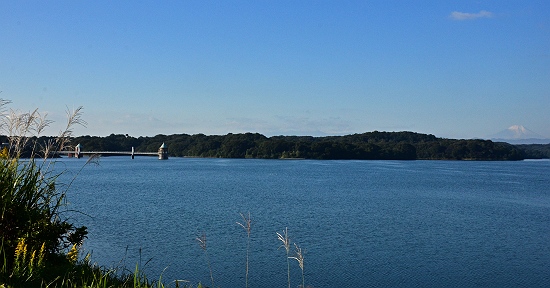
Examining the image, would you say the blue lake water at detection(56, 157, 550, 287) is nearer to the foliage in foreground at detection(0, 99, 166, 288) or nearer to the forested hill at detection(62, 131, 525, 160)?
the foliage in foreground at detection(0, 99, 166, 288)

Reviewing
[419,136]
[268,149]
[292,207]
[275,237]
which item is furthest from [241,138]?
[275,237]

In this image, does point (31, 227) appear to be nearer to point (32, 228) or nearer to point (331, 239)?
point (32, 228)

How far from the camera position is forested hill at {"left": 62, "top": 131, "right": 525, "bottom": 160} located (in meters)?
162

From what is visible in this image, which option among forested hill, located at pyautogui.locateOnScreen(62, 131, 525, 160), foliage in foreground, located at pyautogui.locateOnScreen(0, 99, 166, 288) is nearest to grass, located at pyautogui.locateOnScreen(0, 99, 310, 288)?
foliage in foreground, located at pyautogui.locateOnScreen(0, 99, 166, 288)

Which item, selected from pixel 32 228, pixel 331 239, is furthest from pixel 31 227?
pixel 331 239

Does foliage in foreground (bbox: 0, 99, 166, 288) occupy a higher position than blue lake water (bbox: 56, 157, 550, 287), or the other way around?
foliage in foreground (bbox: 0, 99, 166, 288)

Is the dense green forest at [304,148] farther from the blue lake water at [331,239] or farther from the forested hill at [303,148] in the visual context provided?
the blue lake water at [331,239]

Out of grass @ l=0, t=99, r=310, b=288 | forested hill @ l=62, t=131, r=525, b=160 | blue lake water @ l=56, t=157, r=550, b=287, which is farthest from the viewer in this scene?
forested hill @ l=62, t=131, r=525, b=160

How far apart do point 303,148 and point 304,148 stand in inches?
11.9

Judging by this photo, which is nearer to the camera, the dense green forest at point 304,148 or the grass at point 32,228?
the grass at point 32,228

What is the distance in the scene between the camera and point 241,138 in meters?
180

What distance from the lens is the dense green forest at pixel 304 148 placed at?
162m

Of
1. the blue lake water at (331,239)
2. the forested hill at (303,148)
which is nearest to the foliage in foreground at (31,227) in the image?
the blue lake water at (331,239)

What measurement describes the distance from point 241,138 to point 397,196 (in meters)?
135
